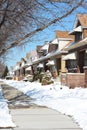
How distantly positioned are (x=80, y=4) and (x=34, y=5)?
1.99 m

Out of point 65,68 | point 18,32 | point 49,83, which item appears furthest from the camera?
point 65,68

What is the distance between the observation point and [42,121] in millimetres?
11070

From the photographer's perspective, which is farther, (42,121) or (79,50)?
(79,50)

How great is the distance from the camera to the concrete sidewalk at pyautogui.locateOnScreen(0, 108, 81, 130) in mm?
10039

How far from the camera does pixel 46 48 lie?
57.3m

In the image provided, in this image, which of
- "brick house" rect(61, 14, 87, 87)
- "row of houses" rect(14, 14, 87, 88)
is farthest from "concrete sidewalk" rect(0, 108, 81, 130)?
"brick house" rect(61, 14, 87, 87)

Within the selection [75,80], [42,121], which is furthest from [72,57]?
[42,121]

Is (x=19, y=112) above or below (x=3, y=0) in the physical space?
below

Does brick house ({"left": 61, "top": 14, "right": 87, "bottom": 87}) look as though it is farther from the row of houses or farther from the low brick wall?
the low brick wall

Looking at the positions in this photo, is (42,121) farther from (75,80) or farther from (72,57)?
(72,57)

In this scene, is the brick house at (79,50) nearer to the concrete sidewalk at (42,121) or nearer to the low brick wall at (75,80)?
the low brick wall at (75,80)

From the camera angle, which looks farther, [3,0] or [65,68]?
[65,68]

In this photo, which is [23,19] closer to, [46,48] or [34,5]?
[34,5]

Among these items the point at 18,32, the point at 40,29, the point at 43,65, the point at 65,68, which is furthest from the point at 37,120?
the point at 43,65
